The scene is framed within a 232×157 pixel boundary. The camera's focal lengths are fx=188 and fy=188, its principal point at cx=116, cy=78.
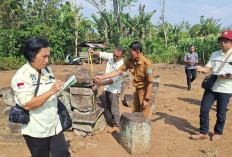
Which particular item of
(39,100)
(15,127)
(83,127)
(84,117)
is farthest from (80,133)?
(39,100)

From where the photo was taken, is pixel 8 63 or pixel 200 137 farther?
pixel 8 63

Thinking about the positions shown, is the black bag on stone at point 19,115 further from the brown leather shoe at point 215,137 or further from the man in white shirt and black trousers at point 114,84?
the brown leather shoe at point 215,137

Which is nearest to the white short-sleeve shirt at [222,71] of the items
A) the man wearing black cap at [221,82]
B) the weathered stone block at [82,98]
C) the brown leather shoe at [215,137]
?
the man wearing black cap at [221,82]

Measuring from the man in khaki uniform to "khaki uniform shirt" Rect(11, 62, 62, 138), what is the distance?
1460 mm

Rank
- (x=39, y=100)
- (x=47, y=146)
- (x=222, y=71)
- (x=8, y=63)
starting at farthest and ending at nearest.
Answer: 1. (x=8, y=63)
2. (x=222, y=71)
3. (x=47, y=146)
4. (x=39, y=100)

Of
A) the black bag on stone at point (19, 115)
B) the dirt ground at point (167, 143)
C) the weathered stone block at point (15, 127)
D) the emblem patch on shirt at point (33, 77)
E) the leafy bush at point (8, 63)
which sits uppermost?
the emblem patch on shirt at point (33, 77)

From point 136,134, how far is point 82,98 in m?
1.18

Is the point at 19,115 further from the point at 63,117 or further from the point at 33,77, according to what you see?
the point at 63,117

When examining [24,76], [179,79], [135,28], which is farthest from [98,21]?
[24,76]

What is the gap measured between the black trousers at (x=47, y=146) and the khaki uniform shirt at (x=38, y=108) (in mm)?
71

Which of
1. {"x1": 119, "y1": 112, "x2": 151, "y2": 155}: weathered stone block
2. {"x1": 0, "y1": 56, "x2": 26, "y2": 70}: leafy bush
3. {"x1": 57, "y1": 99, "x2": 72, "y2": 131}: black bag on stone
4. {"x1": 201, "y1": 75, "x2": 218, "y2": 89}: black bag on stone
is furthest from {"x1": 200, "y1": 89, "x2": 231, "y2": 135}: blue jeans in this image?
{"x1": 0, "y1": 56, "x2": 26, "y2": 70}: leafy bush

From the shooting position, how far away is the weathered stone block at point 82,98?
3.47 m

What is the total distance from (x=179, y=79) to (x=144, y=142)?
7742 millimetres

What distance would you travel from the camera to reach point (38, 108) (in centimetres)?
184
